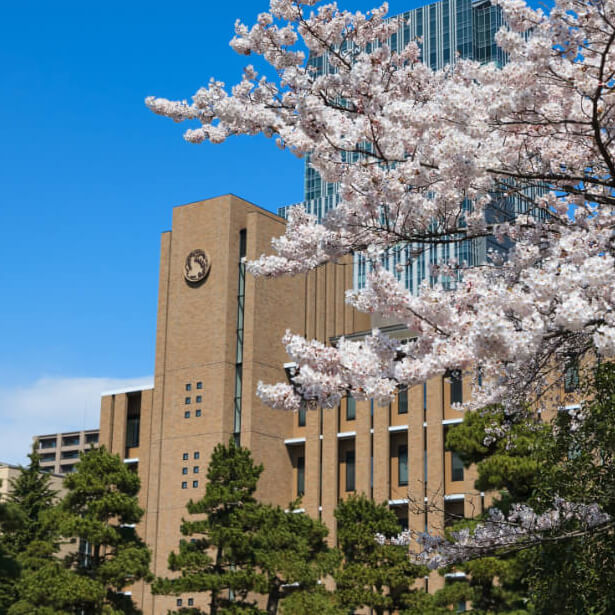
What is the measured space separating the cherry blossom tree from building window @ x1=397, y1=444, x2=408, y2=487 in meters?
32.8

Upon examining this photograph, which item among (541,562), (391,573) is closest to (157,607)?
(391,573)

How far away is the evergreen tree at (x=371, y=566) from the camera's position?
1188 inches

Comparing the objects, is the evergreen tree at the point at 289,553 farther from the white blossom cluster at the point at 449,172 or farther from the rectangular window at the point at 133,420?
the rectangular window at the point at 133,420

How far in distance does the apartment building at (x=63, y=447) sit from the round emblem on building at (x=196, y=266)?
74875 mm

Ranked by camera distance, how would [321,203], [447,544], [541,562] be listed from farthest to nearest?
[321,203]
[541,562]
[447,544]

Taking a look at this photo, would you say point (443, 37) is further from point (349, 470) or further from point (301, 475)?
point (349, 470)

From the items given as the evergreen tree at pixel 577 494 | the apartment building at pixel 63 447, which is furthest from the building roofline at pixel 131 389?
the apartment building at pixel 63 447

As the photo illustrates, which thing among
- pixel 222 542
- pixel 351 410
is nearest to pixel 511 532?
pixel 222 542

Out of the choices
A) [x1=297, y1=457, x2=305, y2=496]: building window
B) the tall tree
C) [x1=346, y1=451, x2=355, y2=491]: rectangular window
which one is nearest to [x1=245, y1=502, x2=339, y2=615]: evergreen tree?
the tall tree

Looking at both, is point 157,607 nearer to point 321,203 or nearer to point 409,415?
point 409,415

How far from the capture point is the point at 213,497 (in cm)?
3133

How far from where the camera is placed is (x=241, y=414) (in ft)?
154

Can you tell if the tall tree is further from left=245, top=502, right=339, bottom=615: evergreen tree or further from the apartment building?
the apartment building

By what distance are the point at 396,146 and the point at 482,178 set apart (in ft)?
3.11
